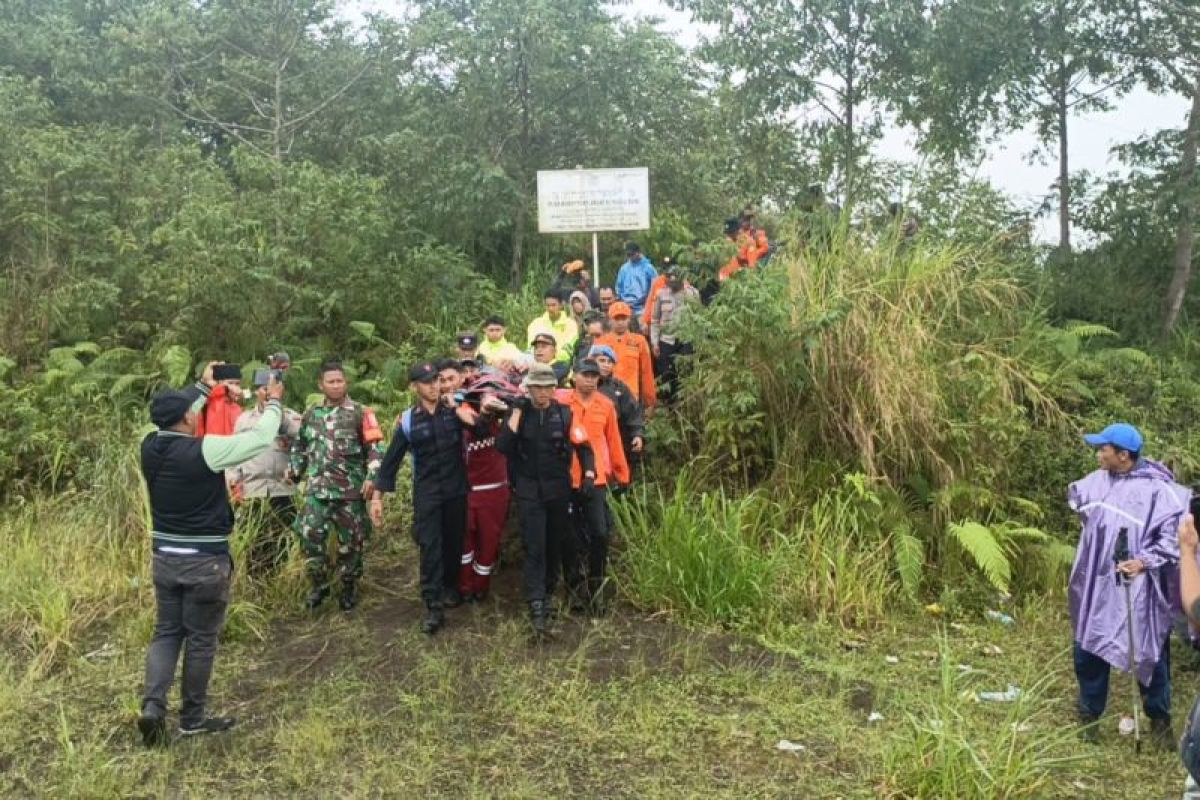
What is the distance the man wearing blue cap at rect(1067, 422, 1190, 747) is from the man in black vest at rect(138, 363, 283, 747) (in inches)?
171

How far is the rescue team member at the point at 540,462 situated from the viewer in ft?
20.7

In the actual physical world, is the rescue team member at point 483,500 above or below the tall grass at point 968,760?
above

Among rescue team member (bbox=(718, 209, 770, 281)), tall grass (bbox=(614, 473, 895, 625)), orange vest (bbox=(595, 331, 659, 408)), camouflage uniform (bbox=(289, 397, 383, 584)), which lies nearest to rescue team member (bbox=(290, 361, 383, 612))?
camouflage uniform (bbox=(289, 397, 383, 584))

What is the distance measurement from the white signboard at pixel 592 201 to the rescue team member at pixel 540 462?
557cm

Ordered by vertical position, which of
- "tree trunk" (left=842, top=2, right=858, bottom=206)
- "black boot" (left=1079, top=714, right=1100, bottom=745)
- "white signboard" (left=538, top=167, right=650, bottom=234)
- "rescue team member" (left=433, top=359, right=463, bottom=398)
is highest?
"tree trunk" (left=842, top=2, right=858, bottom=206)

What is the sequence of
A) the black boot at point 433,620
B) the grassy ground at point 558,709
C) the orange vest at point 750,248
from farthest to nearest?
the orange vest at point 750,248 → the black boot at point 433,620 → the grassy ground at point 558,709

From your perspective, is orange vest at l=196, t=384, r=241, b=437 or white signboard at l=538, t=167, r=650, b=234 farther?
white signboard at l=538, t=167, r=650, b=234

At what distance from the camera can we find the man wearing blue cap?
16.4ft

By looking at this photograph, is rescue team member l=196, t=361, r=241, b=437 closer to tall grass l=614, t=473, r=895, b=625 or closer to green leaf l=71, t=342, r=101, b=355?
tall grass l=614, t=473, r=895, b=625

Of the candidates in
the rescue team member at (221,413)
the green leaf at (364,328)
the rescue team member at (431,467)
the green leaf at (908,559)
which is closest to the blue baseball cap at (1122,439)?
the green leaf at (908,559)

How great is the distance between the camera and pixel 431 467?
254 inches

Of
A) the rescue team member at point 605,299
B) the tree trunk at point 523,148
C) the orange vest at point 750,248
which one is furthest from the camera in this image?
the tree trunk at point 523,148

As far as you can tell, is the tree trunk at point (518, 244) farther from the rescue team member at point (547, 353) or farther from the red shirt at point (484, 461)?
the red shirt at point (484, 461)

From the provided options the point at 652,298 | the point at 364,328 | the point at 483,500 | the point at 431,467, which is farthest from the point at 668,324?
the point at 364,328
